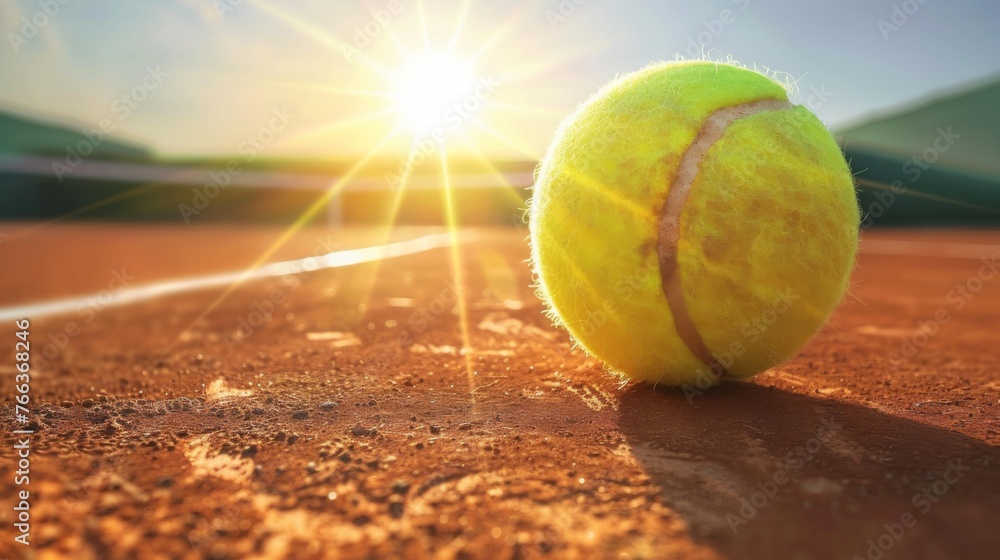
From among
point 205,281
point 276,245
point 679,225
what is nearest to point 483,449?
point 679,225

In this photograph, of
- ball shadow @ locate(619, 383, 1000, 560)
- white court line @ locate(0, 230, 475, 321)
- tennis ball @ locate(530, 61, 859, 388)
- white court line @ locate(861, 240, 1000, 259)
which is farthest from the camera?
white court line @ locate(861, 240, 1000, 259)

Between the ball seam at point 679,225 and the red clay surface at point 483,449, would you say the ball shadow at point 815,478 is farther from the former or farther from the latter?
the ball seam at point 679,225

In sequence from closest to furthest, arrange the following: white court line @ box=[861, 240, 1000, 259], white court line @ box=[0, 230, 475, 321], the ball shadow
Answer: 1. the ball shadow
2. white court line @ box=[0, 230, 475, 321]
3. white court line @ box=[861, 240, 1000, 259]

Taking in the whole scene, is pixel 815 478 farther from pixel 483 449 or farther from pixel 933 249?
pixel 933 249

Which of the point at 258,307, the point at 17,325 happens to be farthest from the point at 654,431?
the point at 17,325

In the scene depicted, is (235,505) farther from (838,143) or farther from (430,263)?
(430,263)

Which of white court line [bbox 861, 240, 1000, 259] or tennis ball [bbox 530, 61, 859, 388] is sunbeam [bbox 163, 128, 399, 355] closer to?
tennis ball [bbox 530, 61, 859, 388]

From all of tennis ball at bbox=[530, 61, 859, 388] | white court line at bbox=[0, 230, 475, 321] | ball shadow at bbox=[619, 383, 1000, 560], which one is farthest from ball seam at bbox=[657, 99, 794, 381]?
white court line at bbox=[0, 230, 475, 321]
